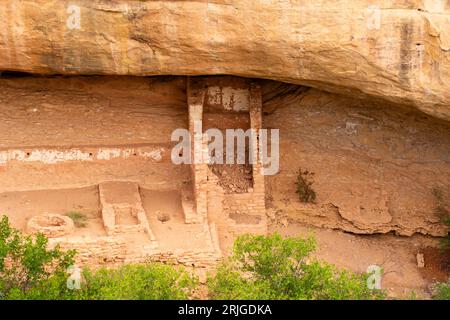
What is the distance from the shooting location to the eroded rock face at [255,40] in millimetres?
12391

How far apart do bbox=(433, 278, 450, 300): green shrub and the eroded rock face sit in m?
2.36

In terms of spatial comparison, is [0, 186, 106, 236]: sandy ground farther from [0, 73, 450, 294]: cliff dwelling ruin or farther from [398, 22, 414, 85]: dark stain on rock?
[398, 22, 414, 85]: dark stain on rock

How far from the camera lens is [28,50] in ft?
42.7

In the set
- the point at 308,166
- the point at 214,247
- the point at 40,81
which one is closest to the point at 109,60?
the point at 40,81

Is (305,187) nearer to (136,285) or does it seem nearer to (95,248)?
(95,248)

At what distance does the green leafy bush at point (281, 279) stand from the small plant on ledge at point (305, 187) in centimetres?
299

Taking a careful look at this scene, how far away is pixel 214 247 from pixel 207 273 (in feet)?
4.17

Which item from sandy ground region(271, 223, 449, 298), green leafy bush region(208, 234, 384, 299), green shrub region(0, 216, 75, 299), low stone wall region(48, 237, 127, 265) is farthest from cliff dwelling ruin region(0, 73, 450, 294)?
green leafy bush region(208, 234, 384, 299)

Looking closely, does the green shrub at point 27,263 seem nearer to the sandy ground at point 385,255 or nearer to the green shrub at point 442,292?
the sandy ground at point 385,255

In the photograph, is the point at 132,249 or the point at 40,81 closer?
the point at 132,249

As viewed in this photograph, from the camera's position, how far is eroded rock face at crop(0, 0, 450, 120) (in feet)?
40.7

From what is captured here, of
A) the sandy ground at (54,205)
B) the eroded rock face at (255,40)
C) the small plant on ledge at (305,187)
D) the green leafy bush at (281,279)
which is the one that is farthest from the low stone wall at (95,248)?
the small plant on ledge at (305,187)
